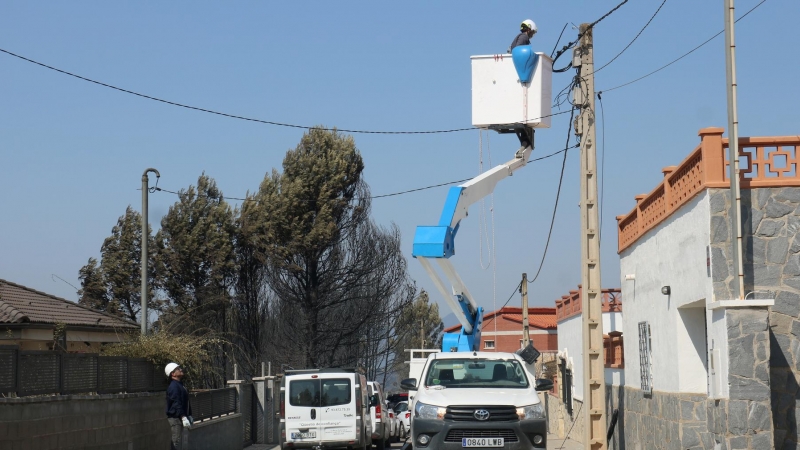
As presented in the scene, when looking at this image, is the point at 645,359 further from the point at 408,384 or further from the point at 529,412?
the point at 408,384

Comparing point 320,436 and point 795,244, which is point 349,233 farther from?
point 795,244

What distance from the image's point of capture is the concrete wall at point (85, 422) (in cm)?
1211

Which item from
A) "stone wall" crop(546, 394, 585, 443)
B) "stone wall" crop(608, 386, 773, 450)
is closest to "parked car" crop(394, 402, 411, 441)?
"stone wall" crop(546, 394, 585, 443)

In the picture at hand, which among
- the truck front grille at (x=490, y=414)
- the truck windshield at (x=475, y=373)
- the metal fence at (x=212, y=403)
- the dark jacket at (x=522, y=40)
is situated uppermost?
the dark jacket at (x=522, y=40)

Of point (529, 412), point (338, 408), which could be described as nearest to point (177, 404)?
point (529, 412)

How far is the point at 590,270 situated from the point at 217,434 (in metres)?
10.8

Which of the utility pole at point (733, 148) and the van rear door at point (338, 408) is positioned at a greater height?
the utility pole at point (733, 148)

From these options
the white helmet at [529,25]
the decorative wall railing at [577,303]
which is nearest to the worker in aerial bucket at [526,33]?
the white helmet at [529,25]

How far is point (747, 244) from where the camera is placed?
12570 mm

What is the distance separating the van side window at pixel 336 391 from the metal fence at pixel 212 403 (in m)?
2.85

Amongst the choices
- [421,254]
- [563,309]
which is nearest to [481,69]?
[421,254]

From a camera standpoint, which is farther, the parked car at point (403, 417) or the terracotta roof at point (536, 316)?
the terracotta roof at point (536, 316)

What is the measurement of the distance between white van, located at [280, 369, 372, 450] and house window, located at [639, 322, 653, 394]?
728 centimetres

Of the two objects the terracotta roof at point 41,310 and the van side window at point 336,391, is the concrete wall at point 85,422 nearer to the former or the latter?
the van side window at point 336,391
